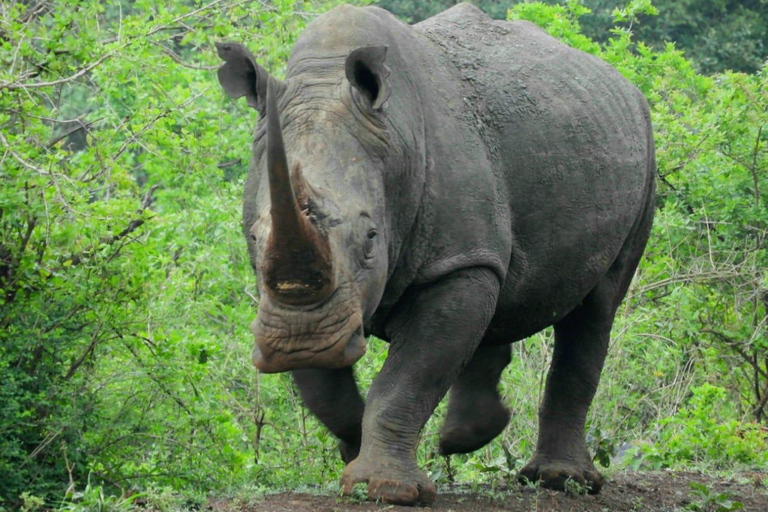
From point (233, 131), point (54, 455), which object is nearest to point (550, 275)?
point (54, 455)

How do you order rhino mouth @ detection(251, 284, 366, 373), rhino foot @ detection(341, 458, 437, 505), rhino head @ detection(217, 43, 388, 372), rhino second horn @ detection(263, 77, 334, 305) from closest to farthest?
rhino second horn @ detection(263, 77, 334, 305)
rhino head @ detection(217, 43, 388, 372)
rhino mouth @ detection(251, 284, 366, 373)
rhino foot @ detection(341, 458, 437, 505)

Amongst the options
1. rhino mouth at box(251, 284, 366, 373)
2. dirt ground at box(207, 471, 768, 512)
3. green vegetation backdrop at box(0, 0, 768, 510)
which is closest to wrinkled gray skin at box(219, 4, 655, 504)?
rhino mouth at box(251, 284, 366, 373)

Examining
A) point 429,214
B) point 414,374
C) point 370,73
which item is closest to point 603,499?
point 414,374

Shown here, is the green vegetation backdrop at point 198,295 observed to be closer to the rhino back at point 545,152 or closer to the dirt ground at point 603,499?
the dirt ground at point 603,499

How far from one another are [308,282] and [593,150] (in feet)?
8.44

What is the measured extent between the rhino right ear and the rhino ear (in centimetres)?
39

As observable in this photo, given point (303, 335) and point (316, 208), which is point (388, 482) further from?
point (316, 208)

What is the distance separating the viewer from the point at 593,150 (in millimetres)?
7188

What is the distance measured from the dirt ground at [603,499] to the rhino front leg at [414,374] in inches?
5.5

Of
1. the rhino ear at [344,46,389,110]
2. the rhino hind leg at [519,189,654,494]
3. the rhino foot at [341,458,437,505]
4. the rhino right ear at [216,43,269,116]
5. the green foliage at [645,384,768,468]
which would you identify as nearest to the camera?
the rhino ear at [344,46,389,110]

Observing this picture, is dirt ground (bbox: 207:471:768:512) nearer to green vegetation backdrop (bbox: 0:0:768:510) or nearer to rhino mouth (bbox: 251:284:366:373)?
green vegetation backdrop (bbox: 0:0:768:510)

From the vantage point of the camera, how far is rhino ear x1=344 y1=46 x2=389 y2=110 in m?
5.57

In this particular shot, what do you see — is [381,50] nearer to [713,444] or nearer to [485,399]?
[485,399]

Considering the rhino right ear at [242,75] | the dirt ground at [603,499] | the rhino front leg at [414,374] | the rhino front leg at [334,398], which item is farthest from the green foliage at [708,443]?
the rhino right ear at [242,75]
